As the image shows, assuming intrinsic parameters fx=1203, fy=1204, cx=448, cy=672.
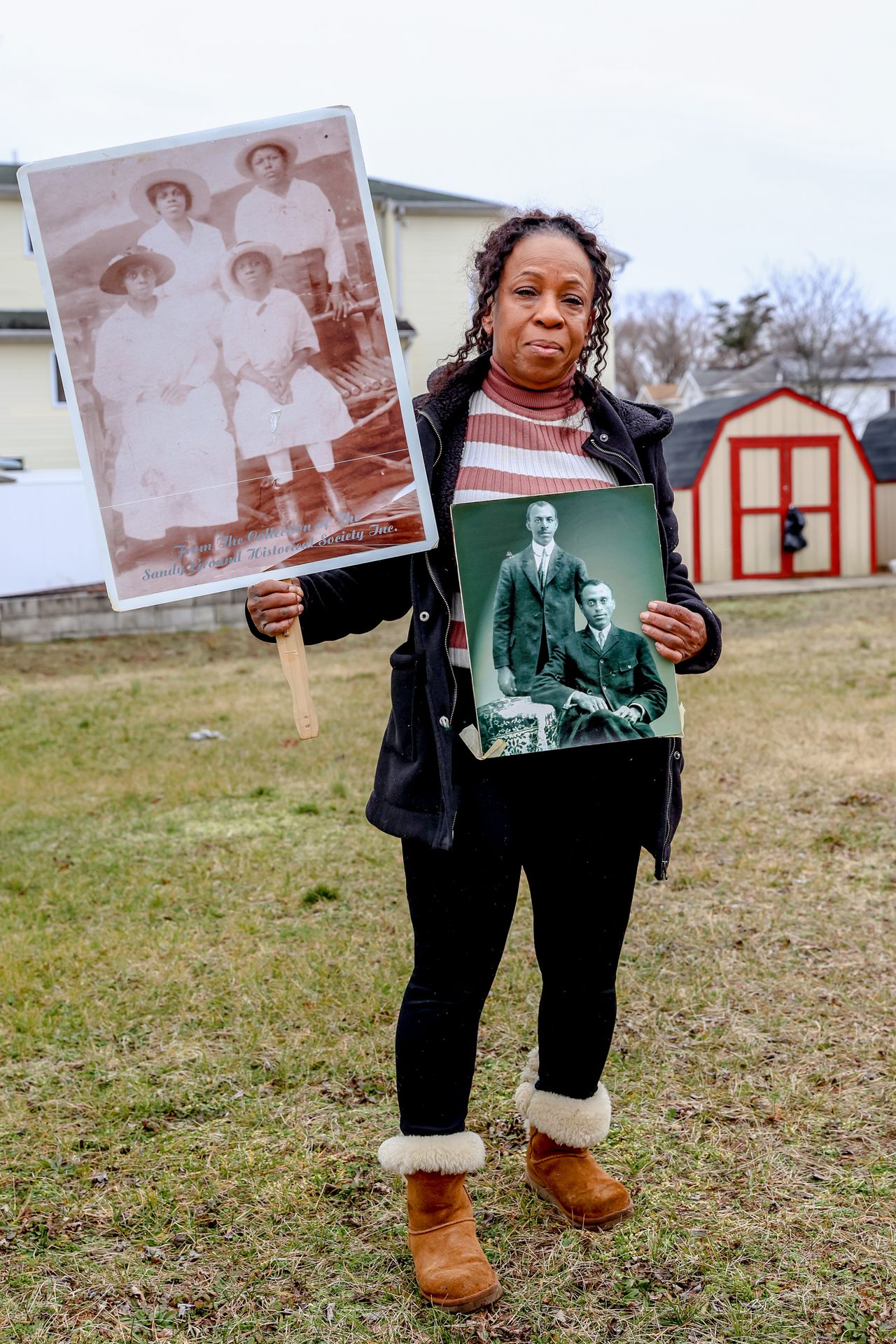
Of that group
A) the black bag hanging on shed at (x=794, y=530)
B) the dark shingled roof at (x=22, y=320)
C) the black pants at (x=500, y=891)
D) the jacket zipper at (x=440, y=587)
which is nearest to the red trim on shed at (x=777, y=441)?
the black bag hanging on shed at (x=794, y=530)

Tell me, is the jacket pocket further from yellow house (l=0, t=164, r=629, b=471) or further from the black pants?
yellow house (l=0, t=164, r=629, b=471)

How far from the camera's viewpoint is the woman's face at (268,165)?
1970mm

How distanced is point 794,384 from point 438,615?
42411 mm

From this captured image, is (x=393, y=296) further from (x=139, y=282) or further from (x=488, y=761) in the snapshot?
(x=488, y=761)

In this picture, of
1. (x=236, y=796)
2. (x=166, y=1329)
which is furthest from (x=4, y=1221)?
(x=236, y=796)

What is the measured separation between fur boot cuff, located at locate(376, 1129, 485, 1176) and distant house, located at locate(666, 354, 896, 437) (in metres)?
40.6

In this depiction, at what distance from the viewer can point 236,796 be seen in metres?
6.19

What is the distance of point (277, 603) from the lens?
201cm

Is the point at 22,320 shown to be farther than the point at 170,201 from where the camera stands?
Yes

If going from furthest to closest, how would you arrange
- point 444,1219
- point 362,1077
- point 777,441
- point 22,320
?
point 22,320 < point 777,441 < point 362,1077 < point 444,1219

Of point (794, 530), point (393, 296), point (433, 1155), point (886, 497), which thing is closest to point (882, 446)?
point (886, 497)

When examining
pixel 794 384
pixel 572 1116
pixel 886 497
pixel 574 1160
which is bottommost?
pixel 886 497

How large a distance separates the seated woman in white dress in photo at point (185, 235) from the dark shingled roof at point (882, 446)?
20.0m

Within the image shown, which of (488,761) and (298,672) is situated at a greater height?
(298,672)
